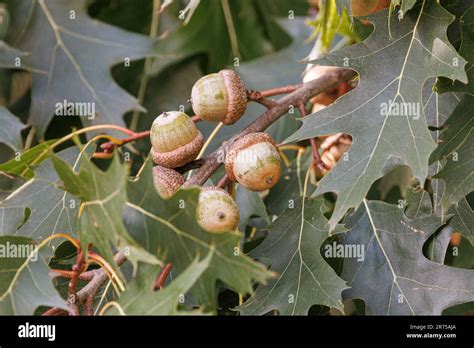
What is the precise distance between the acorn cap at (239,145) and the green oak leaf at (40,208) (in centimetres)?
24

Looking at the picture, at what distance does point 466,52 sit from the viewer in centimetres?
105

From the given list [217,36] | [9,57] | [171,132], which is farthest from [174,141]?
[217,36]

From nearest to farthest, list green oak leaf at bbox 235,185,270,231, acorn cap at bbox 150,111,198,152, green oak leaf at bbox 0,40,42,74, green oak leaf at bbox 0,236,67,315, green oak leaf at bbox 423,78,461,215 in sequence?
green oak leaf at bbox 0,236,67,315
acorn cap at bbox 150,111,198,152
green oak leaf at bbox 423,78,461,215
green oak leaf at bbox 235,185,270,231
green oak leaf at bbox 0,40,42,74

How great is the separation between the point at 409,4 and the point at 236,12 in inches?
35.5

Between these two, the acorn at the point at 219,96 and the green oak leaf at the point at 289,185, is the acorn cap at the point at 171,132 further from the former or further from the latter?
the green oak leaf at the point at 289,185

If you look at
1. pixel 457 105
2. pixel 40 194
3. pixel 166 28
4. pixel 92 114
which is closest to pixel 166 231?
pixel 40 194

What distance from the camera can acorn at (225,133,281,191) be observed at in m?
0.99

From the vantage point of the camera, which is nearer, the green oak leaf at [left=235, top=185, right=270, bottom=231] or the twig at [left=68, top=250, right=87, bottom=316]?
the twig at [left=68, top=250, right=87, bottom=316]

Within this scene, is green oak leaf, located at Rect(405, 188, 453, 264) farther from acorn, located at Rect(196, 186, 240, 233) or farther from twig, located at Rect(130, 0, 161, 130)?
twig, located at Rect(130, 0, 161, 130)

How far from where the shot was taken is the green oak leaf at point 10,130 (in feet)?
4.35

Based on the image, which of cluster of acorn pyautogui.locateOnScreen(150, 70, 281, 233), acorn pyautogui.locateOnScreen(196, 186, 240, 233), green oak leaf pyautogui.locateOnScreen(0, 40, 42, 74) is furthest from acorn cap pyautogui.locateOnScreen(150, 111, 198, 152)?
green oak leaf pyautogui.locateOnScreen(0, 40, 42, 74)

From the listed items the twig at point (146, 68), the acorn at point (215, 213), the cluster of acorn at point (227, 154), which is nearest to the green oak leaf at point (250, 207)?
the cluster of acorn at point (227, 154)

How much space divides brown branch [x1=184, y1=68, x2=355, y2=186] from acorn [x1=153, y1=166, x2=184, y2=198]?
0.04 feet

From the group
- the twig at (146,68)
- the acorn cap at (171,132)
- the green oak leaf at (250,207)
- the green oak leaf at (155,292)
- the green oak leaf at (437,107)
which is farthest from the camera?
the twig at (146,68)
